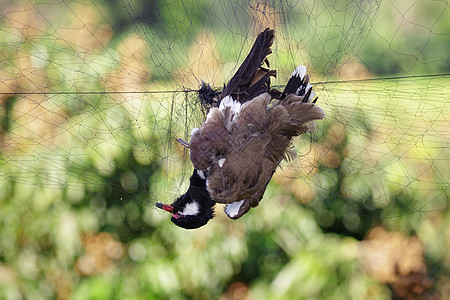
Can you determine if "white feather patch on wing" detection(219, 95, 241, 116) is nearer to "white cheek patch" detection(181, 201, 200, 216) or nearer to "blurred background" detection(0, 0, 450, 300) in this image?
"white cheek patch" detection(181, 201, 200, 216)

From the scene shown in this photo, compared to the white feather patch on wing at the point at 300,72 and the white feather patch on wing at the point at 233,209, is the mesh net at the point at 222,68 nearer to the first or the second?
the white feather patch on wing at the point at 300,72

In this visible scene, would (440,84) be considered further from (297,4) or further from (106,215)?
(106,215)

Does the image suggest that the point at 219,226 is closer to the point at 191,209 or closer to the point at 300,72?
the point at 191,209

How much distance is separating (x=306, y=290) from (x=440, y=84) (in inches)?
54.9

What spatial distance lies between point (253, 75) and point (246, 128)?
0.15m

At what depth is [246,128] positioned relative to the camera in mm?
1109

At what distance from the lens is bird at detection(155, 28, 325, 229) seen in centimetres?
109

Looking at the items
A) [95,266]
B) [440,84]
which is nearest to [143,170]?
[95,266]

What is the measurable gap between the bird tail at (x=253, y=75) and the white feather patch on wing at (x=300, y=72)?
0.35 feet

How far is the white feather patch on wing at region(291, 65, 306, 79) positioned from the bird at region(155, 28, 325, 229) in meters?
0.08

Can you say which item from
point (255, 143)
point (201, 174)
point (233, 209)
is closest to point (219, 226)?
point (233, 209)

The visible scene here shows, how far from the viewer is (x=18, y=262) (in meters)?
2.38

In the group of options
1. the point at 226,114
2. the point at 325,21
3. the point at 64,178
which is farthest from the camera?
the point at 64,178

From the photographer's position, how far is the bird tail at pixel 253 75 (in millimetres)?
1080
